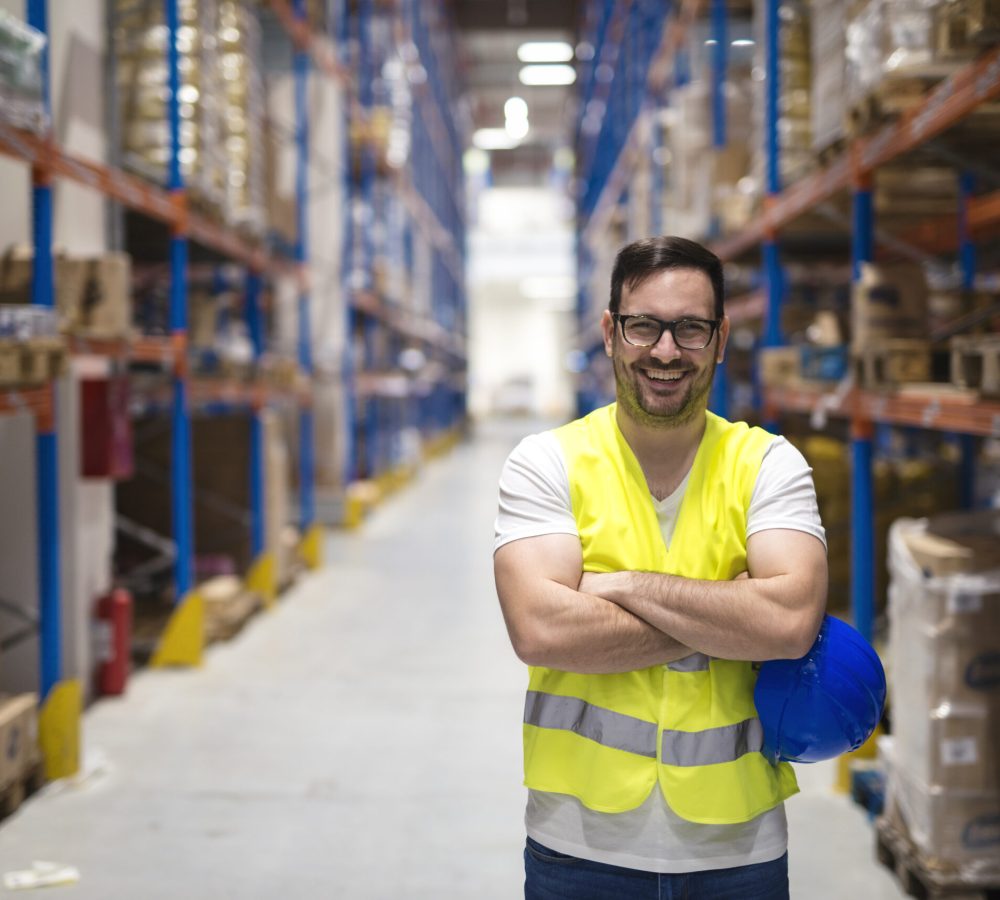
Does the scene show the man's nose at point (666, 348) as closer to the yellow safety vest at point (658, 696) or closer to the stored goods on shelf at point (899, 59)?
the yellow safety vest at point (658, 696)

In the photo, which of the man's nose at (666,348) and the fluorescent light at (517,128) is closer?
the man's nose at (666,348)

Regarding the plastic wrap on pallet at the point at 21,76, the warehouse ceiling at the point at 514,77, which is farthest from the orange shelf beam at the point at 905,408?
the warehouse ceiling at the point at 514,77

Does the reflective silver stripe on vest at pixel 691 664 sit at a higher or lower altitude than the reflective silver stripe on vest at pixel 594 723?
higher

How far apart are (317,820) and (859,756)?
218cm

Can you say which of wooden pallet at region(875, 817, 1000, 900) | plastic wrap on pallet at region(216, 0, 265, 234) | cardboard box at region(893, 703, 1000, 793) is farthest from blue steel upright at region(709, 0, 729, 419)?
cardboard box at region(893, 703, 1000, 793)

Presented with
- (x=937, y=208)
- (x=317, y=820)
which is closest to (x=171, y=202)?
(x=317, y=820)

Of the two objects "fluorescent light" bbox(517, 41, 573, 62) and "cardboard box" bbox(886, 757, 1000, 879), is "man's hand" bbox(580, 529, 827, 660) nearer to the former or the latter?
"cardboard box" bbox(886, 757, 1000, 879)

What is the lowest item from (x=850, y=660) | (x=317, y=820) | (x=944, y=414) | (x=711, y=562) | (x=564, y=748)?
(x=317, y=820)

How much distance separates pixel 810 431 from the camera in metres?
8.12

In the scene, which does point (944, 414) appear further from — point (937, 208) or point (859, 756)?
point (937, 208)

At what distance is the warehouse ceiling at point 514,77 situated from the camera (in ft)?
81.5

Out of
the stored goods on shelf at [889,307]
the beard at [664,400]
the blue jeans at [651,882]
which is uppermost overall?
the stored goods on shelf at [889,307]

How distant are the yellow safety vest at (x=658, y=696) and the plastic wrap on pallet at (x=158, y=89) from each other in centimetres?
482

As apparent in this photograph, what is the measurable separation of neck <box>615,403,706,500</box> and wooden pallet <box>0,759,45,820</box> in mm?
3125
